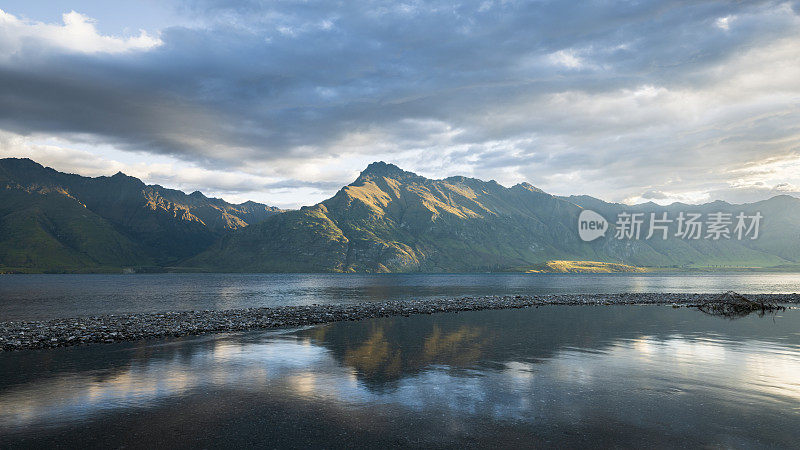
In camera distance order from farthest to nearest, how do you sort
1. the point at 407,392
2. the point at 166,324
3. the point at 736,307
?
the point at 736,307
the point at 166,324
the point at 407,392

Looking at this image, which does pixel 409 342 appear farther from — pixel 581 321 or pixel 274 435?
pixel 581 321

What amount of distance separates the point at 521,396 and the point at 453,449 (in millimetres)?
8231

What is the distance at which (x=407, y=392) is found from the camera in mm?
23375

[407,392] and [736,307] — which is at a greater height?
[407,392]

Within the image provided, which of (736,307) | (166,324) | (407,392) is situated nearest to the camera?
(407,392)

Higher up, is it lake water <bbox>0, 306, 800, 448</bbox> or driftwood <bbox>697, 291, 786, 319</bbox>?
lake water <bbox>0, 306, 800, 448</bbox>

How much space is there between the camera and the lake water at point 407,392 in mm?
17344

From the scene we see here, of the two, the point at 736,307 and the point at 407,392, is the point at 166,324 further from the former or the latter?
the point at 736,307

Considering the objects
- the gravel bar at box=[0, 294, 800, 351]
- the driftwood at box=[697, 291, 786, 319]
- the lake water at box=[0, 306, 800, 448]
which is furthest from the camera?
the driftwood at box=[697, 291, 786, 319]

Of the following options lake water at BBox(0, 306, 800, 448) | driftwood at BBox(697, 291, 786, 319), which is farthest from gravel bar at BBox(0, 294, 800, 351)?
driftwood at BBox(697, 291, 786, 319)

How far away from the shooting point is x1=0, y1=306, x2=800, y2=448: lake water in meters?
17.3

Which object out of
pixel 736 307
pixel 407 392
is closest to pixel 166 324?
pixel 407 392

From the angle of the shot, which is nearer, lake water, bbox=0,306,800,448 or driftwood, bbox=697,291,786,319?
lake water, bbox=0,306,800,448

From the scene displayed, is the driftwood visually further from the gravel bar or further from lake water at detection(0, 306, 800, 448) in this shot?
the gravel bar
